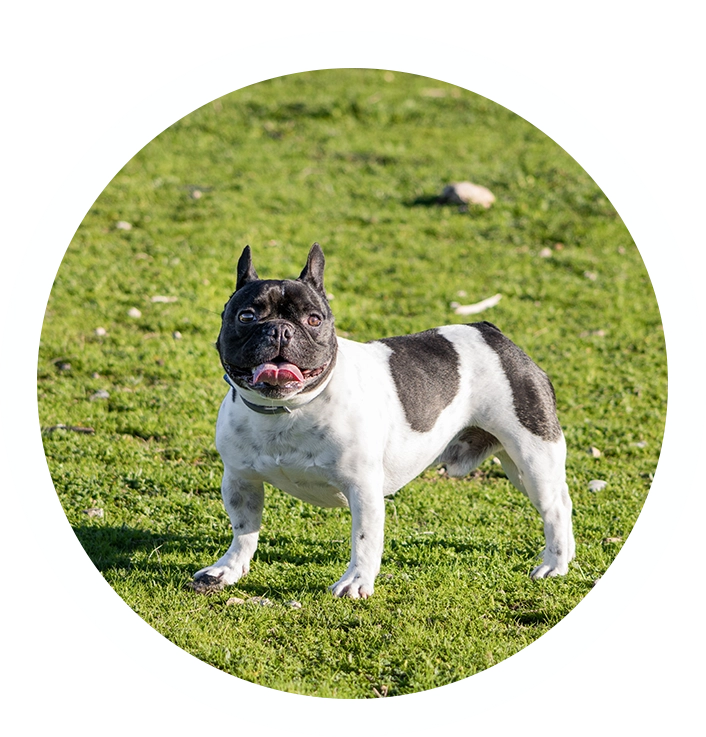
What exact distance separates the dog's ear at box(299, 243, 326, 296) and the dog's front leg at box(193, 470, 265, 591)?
4.49 feet

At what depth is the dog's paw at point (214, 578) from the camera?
268 inches

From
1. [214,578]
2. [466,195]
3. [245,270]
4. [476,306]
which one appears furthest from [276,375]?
[466,195]

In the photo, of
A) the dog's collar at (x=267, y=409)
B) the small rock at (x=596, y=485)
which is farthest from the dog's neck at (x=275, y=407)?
the small rock at (x=596, y=485)

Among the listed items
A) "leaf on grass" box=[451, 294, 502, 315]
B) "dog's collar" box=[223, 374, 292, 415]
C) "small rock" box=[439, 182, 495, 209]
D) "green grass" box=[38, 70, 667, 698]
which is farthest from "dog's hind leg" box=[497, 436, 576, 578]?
"small rock" box=[439, 182, 495, 209]

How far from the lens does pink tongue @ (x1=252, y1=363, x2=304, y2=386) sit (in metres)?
5.89

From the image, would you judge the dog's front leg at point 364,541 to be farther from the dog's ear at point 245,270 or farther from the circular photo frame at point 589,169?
the dog's ear at point 245,270

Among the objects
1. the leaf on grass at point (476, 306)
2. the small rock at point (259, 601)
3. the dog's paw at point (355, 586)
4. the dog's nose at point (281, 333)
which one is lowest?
the small rock at point (259, 601)

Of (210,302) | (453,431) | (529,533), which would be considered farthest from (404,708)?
(210,302)

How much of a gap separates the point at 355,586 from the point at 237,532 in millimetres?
944

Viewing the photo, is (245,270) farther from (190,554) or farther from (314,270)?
(190,554)

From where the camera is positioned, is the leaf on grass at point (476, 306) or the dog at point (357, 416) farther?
the leaf on grass at point (476, 306)

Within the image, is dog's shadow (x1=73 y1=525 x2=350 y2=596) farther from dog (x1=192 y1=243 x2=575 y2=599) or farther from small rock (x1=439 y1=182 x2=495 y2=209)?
small rock (x1=439 y1=182 x2=495 y2=209)

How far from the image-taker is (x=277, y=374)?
19.3ft

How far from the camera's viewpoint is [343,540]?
7793mm
